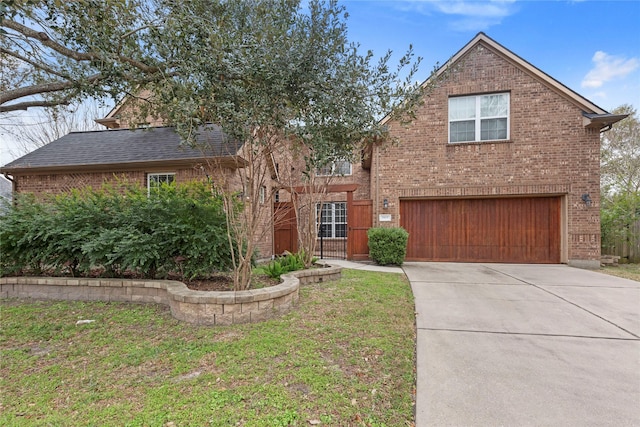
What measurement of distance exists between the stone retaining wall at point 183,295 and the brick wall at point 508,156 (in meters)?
5.71

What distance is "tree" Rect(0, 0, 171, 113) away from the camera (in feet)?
14.4

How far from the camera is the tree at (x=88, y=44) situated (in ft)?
14.4

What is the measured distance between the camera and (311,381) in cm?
263

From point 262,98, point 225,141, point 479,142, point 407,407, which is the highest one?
point 479,142

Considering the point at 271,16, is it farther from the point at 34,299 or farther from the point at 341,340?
the point at 34,299

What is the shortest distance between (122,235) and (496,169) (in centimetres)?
1064

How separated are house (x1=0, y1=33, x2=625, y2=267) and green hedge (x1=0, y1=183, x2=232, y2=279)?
3.67m

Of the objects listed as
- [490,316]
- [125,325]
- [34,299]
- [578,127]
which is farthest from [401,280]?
[578,127]

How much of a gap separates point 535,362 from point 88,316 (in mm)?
5817

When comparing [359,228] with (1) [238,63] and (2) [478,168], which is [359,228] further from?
(1) [238,63]

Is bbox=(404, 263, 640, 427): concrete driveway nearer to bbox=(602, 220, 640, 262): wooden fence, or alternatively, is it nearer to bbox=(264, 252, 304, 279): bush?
bbox=(264, 252, 304, 279): bush

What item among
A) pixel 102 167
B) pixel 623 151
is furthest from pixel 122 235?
pixel 623 151

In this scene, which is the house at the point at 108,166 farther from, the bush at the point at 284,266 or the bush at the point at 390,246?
the bush at the point at 390,246

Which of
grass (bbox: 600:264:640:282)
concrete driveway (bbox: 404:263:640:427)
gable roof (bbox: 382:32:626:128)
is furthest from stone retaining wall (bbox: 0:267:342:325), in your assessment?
grass (bbox: 600:264:640:282)
